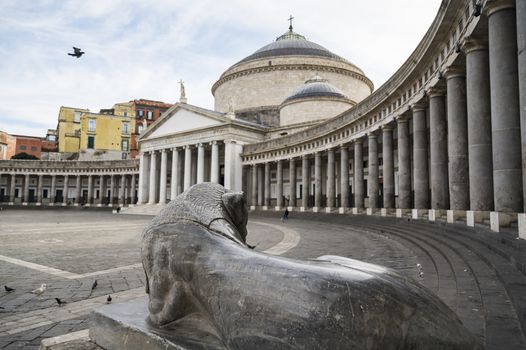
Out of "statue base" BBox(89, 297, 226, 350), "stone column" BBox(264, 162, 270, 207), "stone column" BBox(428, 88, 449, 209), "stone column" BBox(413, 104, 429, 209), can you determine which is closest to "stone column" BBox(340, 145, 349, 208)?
"stone column" BBox(413, 104, 429, 209)

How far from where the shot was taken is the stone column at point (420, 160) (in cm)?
1576

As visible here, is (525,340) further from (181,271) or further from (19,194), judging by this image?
(19,194)

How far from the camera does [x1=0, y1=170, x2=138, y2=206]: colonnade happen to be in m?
58.0

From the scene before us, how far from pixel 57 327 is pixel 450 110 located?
40.5 feet

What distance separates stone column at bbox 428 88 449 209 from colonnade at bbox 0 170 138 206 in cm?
4943

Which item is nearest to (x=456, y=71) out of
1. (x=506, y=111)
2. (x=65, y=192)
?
(x=506, y=111)

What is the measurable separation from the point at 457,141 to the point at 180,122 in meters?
37.7

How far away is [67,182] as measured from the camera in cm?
5966

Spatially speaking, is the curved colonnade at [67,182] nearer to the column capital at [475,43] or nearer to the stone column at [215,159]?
the stone column at [215,159]

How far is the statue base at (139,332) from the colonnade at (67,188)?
55.7 metres

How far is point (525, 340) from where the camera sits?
9.21ft

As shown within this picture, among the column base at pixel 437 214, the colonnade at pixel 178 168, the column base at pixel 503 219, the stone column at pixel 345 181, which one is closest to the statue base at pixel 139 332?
the column base at pixel 503 219

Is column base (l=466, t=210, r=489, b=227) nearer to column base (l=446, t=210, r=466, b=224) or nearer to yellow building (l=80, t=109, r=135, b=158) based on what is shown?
column base (l=446, t=210, r=466, b=224)

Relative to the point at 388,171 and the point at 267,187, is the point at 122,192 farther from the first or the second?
the point at 388,171
